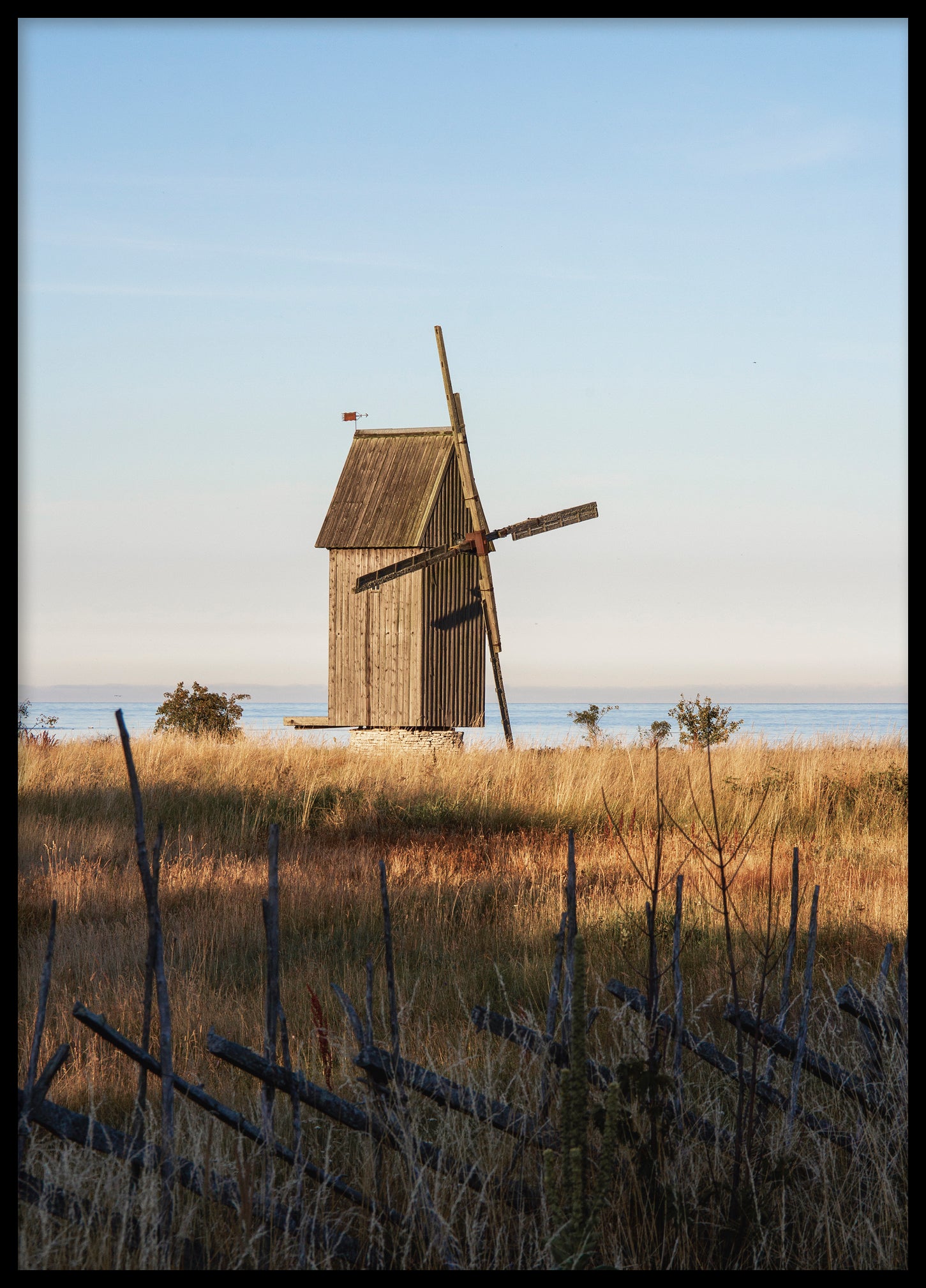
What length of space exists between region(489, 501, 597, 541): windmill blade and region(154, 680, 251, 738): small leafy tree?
948 cm

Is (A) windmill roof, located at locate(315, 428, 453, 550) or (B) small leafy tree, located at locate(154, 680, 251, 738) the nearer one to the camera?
(A) windmill roof, located at locate(315, 428, 453, 550)

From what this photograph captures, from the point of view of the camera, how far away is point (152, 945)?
7.38 feet

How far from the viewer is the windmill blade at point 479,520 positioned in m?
22.4

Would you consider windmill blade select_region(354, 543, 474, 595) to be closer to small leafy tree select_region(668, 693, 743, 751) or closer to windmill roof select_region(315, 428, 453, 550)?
windmill roof select_region(315, 428, 453, 550)

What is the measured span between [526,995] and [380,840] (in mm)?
5339

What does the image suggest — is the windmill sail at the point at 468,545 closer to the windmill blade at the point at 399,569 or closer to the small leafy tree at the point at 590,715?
the windmill blade at the point at 399,569

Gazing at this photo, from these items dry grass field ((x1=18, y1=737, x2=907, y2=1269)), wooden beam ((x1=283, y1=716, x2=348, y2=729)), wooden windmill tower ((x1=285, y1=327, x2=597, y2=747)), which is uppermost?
wooden windmill tower ((x1=285, y1=327, x2=597, y2=747))

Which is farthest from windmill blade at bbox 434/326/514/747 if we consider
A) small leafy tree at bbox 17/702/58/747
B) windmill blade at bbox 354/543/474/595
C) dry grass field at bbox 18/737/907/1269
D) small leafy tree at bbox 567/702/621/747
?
small leafy tree at bbox 17/702/58/747

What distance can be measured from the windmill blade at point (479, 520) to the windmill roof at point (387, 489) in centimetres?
30

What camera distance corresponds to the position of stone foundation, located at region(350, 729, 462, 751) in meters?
21.6

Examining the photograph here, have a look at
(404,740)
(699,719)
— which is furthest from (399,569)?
(699,719)

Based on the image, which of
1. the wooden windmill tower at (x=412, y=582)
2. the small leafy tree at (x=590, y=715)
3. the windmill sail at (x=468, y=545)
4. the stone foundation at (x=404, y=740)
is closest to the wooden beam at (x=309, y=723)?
the wooden windmill tower at (x=412, y=582)

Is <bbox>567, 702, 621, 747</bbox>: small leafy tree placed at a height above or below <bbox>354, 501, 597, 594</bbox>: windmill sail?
below
